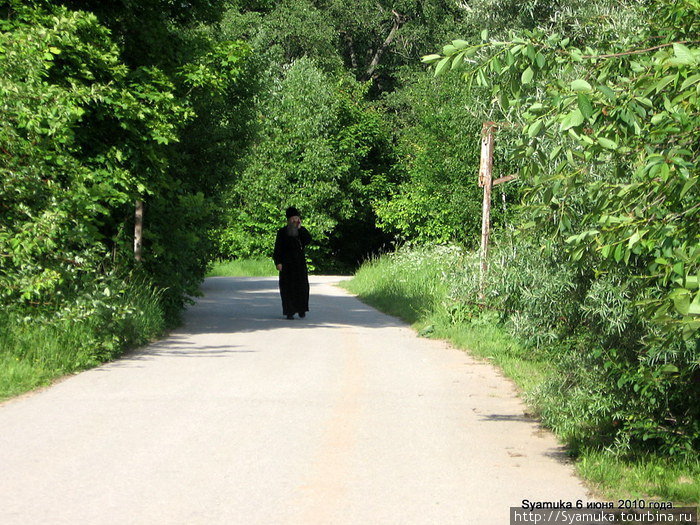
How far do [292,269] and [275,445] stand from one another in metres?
11.9

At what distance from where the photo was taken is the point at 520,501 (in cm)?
559

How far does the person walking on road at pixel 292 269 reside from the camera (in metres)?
18.8

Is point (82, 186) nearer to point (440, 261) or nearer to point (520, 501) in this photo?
point (520, 501)

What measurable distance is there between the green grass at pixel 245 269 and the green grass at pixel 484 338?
10140mm

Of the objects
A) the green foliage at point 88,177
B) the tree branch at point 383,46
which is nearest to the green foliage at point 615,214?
the green foliage at point 88,177

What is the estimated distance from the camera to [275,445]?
7.05 metres

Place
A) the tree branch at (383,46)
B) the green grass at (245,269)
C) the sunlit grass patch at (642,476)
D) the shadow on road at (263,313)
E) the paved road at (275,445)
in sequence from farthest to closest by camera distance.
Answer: the tree branch at (383,46) → the green grass at (245,269) → the shadow on road at (263,313) → the sunlit grass patch at (642,476) → the paved road at (275,445)

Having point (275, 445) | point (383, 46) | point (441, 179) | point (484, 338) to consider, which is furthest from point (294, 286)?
point (383, 46)

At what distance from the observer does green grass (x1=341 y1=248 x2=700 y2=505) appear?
591 centimetres

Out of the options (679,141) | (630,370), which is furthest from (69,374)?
(679,141)

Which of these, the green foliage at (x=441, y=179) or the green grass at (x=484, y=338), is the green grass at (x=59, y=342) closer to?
the green grass at (x=484, y=338)

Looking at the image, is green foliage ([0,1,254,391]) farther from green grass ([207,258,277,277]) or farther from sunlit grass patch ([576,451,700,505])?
green grass ([207,258,277,277])

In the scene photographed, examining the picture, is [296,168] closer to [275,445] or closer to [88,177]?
[88,177]

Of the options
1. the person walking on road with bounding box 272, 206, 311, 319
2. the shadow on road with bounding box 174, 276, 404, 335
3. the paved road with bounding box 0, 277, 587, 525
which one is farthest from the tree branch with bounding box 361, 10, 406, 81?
the paved road with bounding box 0, 277, 587, 525
